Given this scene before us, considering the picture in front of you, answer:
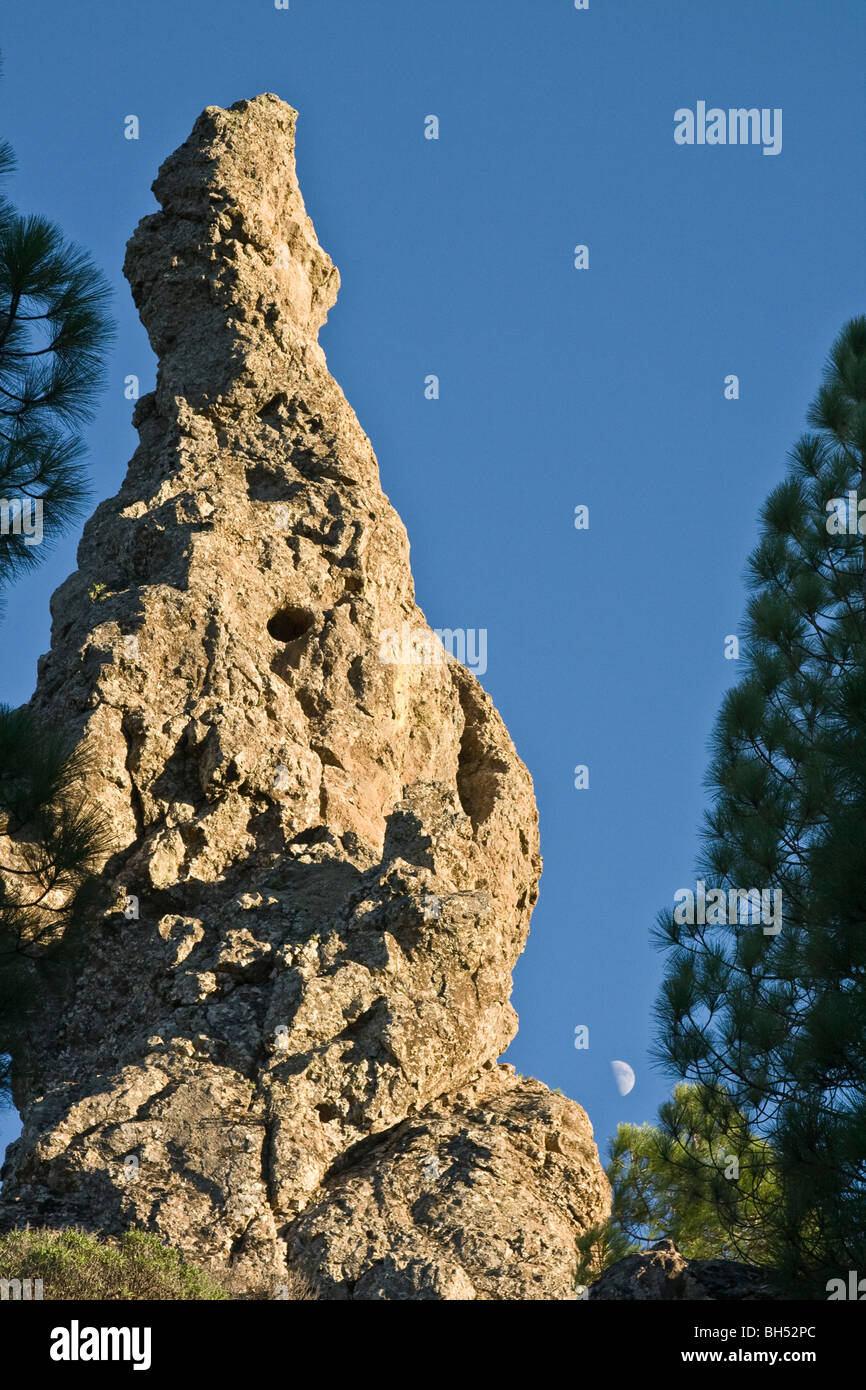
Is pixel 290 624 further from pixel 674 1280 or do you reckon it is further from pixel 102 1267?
pixel 674 1280

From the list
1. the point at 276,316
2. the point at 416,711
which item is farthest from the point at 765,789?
the point at 276,316

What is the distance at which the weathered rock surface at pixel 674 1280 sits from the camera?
44.9ft

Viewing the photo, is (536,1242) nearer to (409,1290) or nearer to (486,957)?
(409,1290)

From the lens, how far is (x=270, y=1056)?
16.9m

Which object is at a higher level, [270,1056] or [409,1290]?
[270,1056]

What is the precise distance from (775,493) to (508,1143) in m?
7.32

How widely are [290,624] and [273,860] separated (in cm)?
366

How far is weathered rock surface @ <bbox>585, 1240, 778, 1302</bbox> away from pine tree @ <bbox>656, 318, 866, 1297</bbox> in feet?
1.26

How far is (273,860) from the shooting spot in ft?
63.2

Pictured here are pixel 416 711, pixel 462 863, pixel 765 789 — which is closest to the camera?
pixel 765 789

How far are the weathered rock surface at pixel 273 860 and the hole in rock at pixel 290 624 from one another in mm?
46

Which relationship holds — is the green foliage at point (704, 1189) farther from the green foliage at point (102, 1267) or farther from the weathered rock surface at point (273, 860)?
the green foliage at point (102, 1267)

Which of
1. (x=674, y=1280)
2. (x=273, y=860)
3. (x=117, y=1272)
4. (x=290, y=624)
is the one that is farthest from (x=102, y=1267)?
(x=290, y=624)

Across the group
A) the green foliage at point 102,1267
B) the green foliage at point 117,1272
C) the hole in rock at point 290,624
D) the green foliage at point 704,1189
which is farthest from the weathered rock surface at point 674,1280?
the hole in rock at point 290,624
